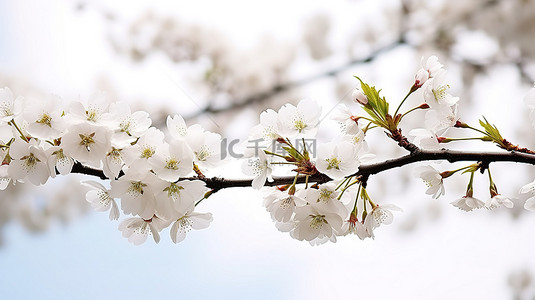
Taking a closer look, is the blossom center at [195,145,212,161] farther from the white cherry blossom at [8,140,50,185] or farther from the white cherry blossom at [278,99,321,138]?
the white cherry blossom at [8,140,50,185]

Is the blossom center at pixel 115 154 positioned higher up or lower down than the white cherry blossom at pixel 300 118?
lower down

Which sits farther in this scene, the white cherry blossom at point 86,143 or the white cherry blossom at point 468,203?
the white cherry blossom at point 468,203

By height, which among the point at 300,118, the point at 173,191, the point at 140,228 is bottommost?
the point at 140,228

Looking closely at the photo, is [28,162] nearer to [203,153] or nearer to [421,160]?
[203,153]

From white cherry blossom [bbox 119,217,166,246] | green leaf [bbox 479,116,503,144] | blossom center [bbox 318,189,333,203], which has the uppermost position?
green leaf [bbox 479,116,503,144]

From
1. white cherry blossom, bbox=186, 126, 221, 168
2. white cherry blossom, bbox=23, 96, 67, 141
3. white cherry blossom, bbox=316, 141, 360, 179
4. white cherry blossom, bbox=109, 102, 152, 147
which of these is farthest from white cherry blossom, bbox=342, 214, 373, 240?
white cherry blossom, bbox=23, 96, 67, 141

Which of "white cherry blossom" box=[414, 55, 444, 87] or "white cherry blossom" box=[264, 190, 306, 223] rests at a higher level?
"white cherry blossom" box=[414, 55, 444, 87]

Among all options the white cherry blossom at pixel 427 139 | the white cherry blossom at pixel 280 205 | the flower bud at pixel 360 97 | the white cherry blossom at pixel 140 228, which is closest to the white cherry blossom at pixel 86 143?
the white cherry blossom at pixel 140 228

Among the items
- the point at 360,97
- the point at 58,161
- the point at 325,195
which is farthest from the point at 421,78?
the point at 58,161

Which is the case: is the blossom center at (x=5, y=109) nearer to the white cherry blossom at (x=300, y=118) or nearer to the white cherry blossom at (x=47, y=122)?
the white cherry blossom at (x=47, y=122)
